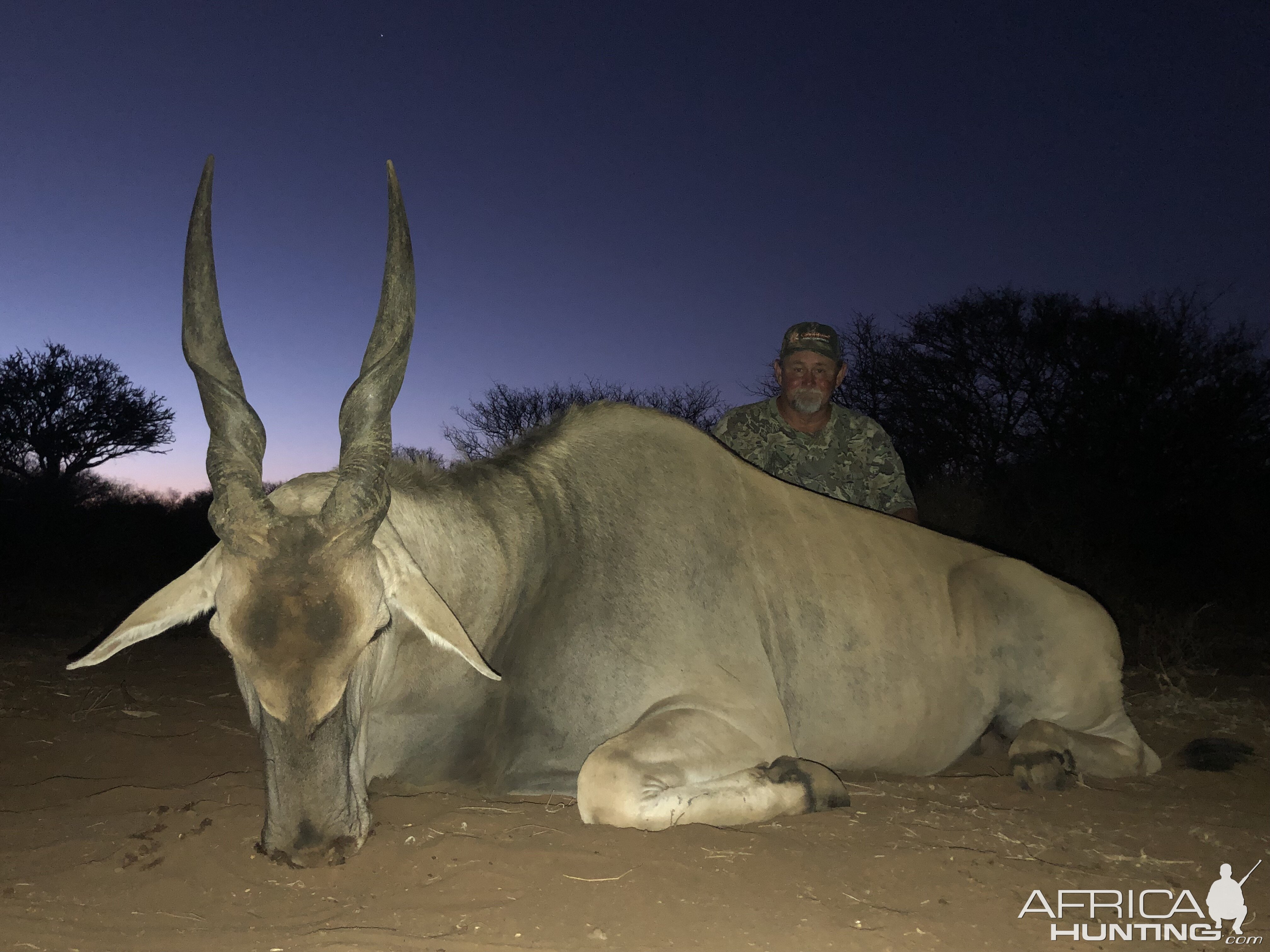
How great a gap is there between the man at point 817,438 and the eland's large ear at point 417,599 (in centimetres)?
358

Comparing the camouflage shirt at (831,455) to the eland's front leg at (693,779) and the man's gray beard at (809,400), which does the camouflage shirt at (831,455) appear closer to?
the man's gray beard at (809,400)

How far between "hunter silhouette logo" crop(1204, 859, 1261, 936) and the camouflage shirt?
3.54 metres

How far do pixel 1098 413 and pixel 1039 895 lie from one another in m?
14.1

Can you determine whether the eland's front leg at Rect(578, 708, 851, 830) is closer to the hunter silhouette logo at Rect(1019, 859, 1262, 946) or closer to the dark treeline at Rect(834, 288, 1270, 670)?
the hunter silhouette logo at Rect(1019, 859, 1262, 946)

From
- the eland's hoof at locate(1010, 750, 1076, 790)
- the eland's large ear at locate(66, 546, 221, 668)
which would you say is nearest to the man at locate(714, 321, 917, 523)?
the eland's hoof at locate(1010, 750, 1076, 790)

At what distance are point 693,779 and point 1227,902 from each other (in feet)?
4.59

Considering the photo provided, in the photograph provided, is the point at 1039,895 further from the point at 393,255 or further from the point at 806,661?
the point at 393,255

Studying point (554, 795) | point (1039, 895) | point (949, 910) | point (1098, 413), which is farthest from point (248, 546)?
point (1098, 413)

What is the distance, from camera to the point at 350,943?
1978mm

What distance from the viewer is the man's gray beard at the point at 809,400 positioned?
236 inches

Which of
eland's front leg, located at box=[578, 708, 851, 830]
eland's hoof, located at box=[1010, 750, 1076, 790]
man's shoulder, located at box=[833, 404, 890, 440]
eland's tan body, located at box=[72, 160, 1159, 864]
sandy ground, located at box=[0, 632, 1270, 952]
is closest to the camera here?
sandy ground, located at box=[0, 632, 1270, 952]

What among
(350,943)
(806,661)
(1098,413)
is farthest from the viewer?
(1098,413)

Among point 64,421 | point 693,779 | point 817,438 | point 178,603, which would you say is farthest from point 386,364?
point 64,421

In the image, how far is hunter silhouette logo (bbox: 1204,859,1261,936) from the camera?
7.48ft
